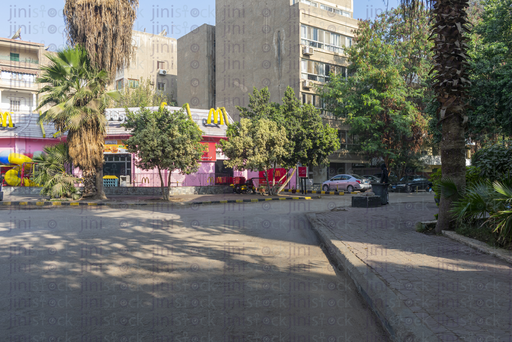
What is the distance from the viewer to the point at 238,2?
44.4m

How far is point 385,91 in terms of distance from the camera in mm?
32406

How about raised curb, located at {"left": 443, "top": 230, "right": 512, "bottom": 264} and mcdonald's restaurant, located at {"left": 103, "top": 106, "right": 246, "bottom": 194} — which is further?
mcdonald's restaurant, located at {"left": 103, "top": 106, "right": 246, "bottom": 194}

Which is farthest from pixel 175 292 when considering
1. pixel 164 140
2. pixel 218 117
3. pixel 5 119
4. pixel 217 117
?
pixel 5 119

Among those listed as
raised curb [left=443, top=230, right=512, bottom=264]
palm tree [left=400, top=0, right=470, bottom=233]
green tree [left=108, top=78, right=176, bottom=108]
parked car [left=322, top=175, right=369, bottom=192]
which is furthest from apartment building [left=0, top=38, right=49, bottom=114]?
raised curb [left=443, top=230, right=512, bottom=264]

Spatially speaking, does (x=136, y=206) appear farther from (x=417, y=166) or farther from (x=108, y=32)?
(x=417, y=166)

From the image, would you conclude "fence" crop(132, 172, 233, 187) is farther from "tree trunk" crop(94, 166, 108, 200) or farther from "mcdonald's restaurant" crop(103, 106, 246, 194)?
"tree trunk" crop(94, 166, 108, 200)

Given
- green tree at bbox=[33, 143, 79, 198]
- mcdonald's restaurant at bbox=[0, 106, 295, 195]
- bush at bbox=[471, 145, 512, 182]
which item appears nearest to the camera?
bush at bbox=[471, 145, 512, 182]

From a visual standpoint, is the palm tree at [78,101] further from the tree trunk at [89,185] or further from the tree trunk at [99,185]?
the tree trunk at [99,185]

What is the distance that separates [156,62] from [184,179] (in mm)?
36201

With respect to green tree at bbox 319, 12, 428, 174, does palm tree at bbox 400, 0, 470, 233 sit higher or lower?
lower

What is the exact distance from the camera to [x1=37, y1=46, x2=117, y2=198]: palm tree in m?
19.2

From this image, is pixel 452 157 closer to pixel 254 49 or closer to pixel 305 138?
pixel 305 138

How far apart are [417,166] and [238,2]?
2632cm

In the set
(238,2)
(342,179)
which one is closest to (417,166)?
(342,179)
